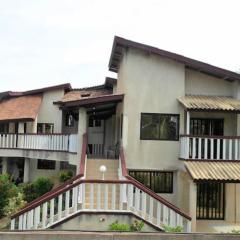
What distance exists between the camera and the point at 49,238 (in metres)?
5.71

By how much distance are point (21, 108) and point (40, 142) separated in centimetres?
563

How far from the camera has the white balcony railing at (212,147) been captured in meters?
16.6

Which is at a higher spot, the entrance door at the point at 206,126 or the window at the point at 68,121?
the window at the point at 68,121

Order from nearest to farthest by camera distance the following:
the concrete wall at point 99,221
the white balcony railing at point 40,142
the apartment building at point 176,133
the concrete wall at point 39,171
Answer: the concrete wall at point 99,221 → the apartment building at point 176,133 → the white balcony railing at point 40,142 → the concrete wall at point 39,171

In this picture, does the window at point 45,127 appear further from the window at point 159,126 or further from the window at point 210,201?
the window at point 210,201

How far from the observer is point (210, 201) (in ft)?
57.7

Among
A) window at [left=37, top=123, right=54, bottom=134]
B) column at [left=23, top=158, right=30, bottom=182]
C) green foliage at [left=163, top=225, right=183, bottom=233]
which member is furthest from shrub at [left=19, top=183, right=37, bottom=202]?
green foliage at [left=163, top=225, right=183, bottom=233]

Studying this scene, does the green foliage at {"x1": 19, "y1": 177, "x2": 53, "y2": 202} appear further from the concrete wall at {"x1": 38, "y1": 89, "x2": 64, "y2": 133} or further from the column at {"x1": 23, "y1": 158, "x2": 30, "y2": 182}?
the concrete wall at {"x1": 38, "y1": 89, "x2": 64, "y2": 133}

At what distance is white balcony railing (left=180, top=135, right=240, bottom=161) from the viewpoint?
16641 mm

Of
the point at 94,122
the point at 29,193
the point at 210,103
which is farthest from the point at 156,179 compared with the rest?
the point at 94,122

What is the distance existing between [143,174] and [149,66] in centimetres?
492

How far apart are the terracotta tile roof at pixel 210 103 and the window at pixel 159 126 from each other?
3.25ft

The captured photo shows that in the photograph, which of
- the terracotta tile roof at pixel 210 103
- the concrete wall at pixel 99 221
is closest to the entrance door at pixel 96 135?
the terracotta tile roof at pixel 210 103

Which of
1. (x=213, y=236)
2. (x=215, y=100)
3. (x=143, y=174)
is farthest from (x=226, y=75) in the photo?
(x=213, y=236)
